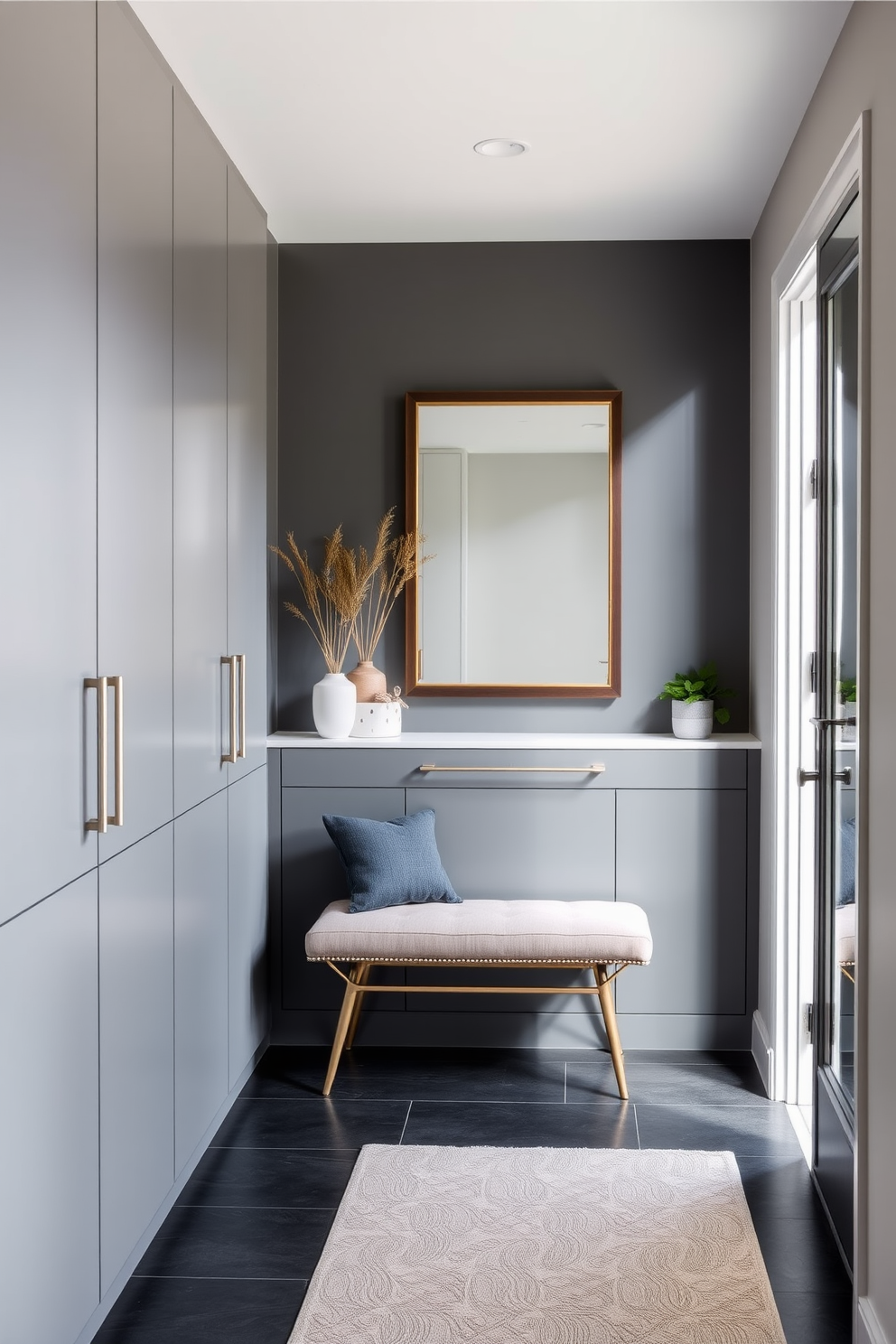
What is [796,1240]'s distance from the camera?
2.51 metres

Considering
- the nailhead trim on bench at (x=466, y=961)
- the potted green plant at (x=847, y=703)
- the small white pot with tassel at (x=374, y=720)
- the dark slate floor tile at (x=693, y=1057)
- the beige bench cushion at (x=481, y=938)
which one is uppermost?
the potted green plant at (x=847, y=703)

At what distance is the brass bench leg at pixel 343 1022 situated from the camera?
3.31 m

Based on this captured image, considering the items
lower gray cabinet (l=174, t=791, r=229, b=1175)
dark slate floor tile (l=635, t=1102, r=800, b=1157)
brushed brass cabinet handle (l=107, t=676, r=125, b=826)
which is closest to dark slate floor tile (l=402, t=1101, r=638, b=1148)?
dark slate floor tile (l=635, t=1102, r=800, b=1157)

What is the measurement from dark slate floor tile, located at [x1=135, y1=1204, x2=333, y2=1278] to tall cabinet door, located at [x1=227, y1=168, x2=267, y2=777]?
1.12 meters

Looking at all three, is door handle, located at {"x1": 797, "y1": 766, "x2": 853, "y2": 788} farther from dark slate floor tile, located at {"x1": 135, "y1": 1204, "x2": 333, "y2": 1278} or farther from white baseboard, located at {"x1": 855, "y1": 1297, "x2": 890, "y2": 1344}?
dark slate floor tile, located at {"x1": 135, "y1": 1204, "x2": 333, "y2": 1278}

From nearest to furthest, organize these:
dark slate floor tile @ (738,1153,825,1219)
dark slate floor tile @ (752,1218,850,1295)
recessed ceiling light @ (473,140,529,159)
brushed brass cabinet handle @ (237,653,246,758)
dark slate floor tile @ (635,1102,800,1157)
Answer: dark slate floor tile @ (752,1218,850,1295) < dark slate floor tile @ (738,1153,825,1219) < dark slate floor tile @ (635,1102,800,1157) < recessed ceiling light @ (473,140,529,159) < brushed brass cabinet handle @ (237,653,246,758)

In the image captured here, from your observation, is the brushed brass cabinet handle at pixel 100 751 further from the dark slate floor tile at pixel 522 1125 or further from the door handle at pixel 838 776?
the door handle at pixel 838 776

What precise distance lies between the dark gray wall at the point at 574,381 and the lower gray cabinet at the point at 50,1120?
6.73 feet

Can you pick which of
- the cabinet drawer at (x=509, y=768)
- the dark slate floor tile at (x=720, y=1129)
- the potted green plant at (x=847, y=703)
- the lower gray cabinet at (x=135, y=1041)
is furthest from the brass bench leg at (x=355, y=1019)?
the potted green plant at (x=847, y=703)

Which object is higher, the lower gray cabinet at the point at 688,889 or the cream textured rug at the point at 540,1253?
the lower gray cabinet at the point at 688,889

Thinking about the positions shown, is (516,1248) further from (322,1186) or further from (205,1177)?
(205,1177)

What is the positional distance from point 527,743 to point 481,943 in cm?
69

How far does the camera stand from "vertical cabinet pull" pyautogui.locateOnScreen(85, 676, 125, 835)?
2.06m

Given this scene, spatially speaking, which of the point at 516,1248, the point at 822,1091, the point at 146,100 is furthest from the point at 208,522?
the point at 822,1091
